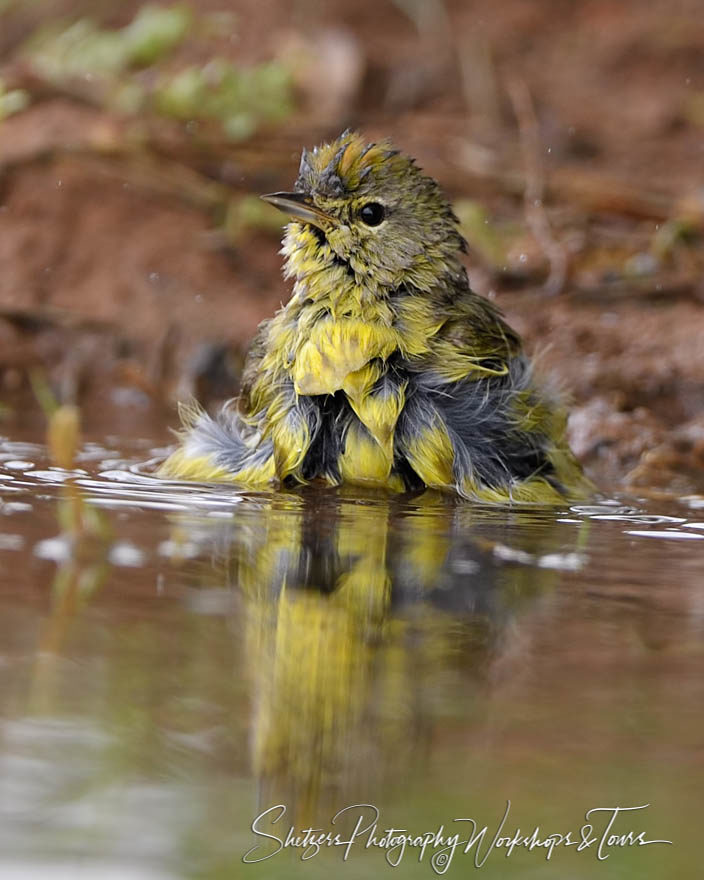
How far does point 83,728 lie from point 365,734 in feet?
1.15

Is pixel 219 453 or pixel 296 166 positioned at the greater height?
pixel 296 166

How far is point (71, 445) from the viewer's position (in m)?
3.81

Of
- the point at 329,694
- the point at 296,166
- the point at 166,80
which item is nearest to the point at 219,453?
the point at 329,694

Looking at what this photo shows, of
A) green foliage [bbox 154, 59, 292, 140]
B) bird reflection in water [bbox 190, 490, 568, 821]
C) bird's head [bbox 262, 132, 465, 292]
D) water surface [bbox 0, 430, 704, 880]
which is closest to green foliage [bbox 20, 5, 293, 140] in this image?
green foliage [bbox 154, 59, 292, 140]

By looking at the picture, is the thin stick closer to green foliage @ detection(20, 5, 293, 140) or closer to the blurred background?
the blurred background

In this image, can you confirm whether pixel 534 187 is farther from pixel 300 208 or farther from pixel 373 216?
pixel 300 208

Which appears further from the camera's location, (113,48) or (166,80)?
(166,80)

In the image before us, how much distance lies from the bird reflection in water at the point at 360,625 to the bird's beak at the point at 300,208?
90 centimetres

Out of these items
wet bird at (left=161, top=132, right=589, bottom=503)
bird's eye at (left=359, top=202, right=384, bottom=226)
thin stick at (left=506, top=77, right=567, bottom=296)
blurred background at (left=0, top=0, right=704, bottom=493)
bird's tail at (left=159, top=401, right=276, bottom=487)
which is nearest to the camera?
wet bird at (left=161, top=132, right=589, bottom=503)

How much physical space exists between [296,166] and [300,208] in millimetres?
3105

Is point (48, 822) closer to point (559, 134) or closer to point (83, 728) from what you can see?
point (83, 728)

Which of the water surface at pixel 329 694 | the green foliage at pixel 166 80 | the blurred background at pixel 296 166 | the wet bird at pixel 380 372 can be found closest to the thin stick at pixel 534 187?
the blurred background at pixel 296 166

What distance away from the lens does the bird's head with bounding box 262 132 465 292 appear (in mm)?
4086

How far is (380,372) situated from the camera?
3.90 m
